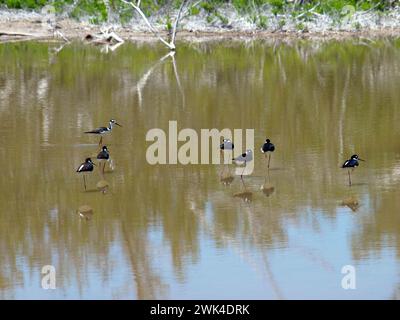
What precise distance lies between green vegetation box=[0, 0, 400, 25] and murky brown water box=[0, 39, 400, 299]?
12.8 m

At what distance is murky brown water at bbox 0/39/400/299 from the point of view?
8.52 meters

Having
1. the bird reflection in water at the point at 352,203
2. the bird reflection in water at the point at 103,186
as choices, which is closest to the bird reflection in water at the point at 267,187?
the bird reflection in water at the point at 352,203

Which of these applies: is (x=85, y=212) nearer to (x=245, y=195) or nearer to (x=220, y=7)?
(x=245, y=195)

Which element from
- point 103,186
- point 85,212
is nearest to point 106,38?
point 103,186

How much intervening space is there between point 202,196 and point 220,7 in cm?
2465

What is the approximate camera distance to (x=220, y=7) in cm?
3528

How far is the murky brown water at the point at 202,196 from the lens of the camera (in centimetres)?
852

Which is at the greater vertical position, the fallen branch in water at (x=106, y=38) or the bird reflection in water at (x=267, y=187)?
the fallen branch in water at (x=106, y=38)

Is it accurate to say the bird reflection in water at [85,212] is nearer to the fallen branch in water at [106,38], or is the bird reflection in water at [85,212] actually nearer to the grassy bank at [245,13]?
the fallen branch in water at [106,38]

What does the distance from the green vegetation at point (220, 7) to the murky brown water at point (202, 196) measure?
12.8 meters

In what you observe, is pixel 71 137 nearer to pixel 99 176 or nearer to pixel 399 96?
pixel 99 176

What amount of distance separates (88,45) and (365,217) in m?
21.6

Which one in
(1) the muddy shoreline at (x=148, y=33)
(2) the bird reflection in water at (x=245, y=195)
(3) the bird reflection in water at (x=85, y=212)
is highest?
(1) the muddy shoreline at (x=148, y=33)
